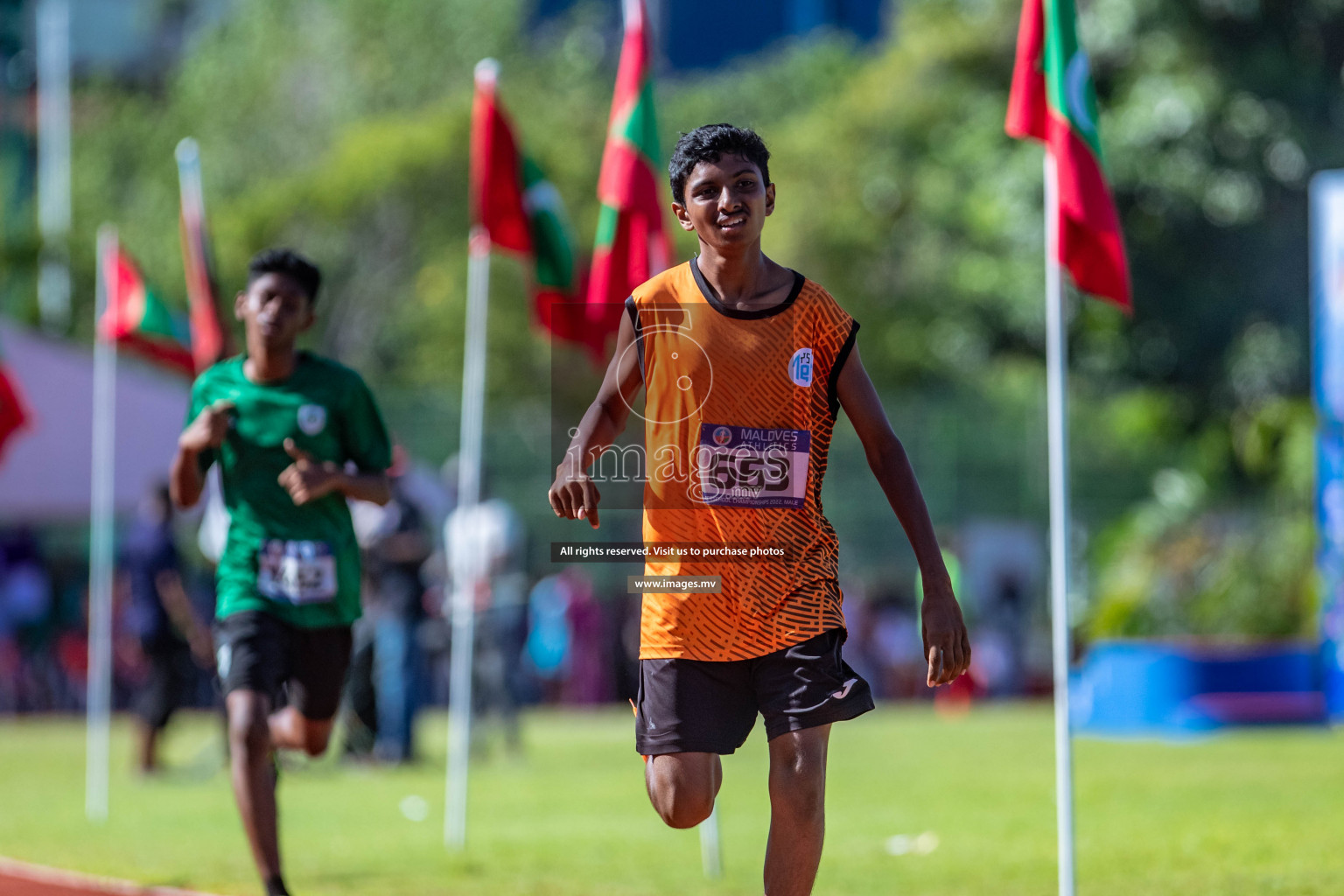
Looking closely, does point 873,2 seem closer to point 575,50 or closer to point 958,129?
point 575,50

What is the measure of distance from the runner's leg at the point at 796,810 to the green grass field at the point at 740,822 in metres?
2.93

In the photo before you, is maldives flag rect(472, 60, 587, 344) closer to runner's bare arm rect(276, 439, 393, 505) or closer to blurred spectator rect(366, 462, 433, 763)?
runner's bare arm rect(276, 439, 393, 505)

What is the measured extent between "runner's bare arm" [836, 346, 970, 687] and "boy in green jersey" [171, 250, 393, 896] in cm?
252

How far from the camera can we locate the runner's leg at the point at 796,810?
490 centimetres

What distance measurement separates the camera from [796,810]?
4.90 meters

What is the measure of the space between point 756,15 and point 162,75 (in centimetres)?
1973

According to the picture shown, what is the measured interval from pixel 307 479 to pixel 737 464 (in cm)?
238

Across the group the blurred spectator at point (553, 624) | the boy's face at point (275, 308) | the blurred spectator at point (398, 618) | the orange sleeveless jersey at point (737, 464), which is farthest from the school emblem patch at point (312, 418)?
the blurred spectator at point (553, 624)

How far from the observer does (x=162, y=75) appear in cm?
6194

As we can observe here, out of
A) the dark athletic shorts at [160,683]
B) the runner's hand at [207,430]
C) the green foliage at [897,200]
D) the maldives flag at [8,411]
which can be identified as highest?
the green foliage at [897,200]

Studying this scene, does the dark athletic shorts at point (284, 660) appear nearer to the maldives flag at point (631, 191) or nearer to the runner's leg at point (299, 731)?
the runner's leg at point (299, 731)

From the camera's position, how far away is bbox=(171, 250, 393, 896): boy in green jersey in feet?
22.8

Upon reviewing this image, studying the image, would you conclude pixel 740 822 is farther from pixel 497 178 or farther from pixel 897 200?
pixel 897 200

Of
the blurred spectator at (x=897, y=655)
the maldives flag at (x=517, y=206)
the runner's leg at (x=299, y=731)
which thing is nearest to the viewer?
the runner's leg at (x=299, y=731)
